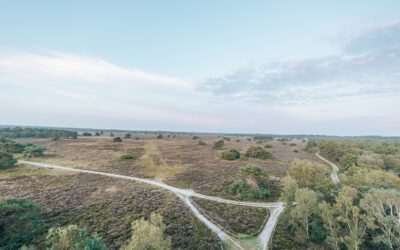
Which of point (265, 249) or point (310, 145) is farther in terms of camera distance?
point (310, 145)

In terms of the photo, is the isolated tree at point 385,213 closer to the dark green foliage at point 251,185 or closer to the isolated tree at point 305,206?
the isolated tree at point 305,206

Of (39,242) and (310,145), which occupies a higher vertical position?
(310,145)

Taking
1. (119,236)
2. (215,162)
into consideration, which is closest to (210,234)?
(119,236)

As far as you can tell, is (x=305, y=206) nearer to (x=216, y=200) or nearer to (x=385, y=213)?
(x=385, y=213)

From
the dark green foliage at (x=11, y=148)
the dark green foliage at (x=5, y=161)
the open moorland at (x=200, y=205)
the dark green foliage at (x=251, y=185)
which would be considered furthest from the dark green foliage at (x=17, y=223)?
the dark green foliage at (x=11, y=148)

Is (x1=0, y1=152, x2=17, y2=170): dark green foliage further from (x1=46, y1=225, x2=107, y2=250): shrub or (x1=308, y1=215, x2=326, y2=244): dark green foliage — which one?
(x1=308, y1=215, x2=326, y2=244): dark green foliage

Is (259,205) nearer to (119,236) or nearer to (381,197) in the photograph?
(381,197)
